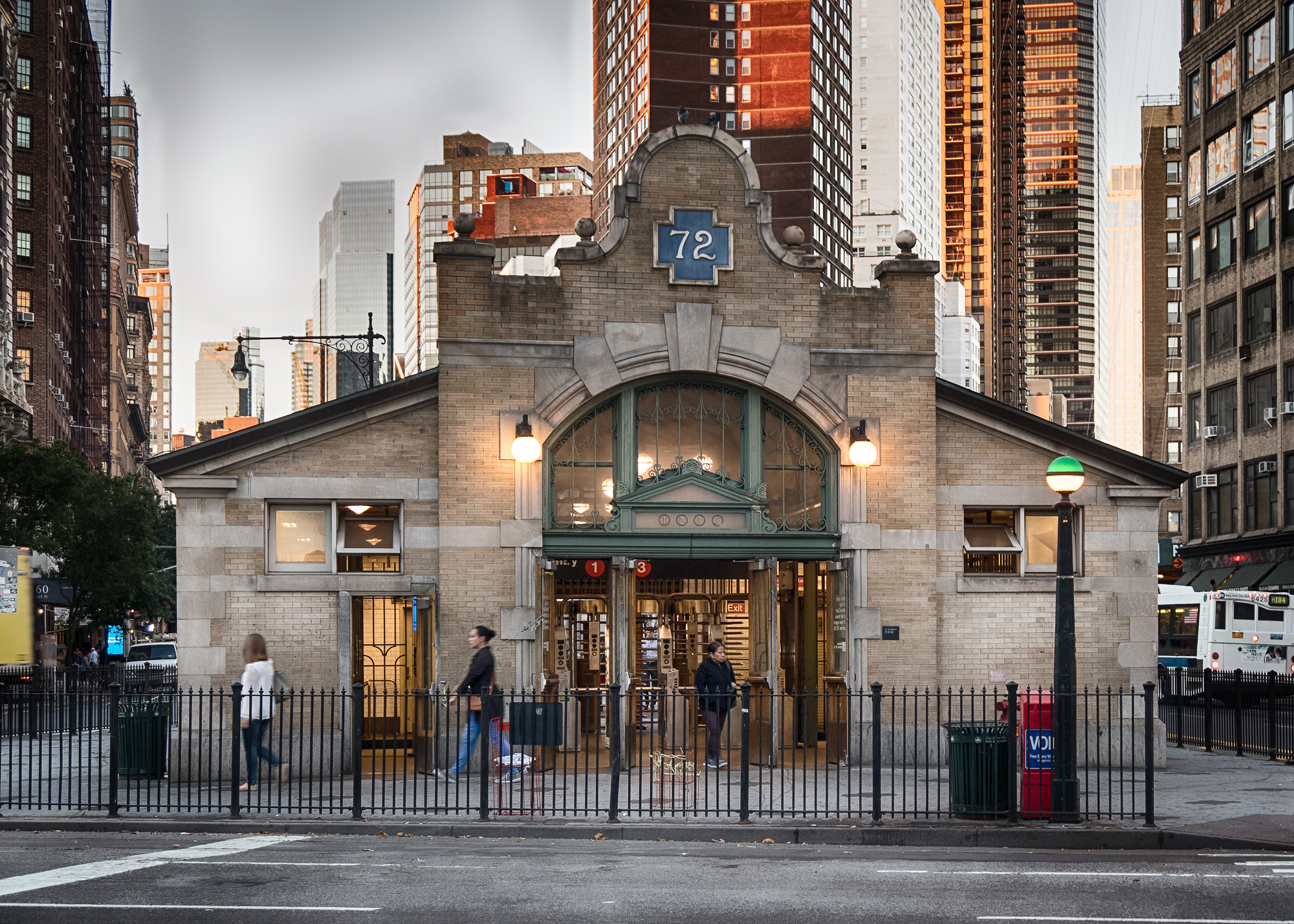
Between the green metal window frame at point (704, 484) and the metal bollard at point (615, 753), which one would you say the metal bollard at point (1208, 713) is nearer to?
the green metal window frame at point (704, 484)

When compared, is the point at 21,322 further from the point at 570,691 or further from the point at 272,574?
the point at 570,691

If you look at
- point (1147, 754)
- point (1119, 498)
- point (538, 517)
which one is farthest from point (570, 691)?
point (1119, 498)

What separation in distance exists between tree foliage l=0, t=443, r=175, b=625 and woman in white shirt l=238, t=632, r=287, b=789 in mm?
28692

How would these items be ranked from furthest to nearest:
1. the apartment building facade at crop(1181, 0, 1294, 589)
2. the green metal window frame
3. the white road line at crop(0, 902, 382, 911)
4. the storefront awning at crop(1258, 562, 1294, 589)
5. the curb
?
the apartment building facade at crop(1181, 0, 1294, 589) < the storefront awning at crop(1258, 562, 1294, 589) < the green metal window frame < the curb < the white road line at crop(0, 902, 382, 911)

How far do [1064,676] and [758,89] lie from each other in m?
123

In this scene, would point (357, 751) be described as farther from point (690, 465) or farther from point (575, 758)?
point (690, 465)

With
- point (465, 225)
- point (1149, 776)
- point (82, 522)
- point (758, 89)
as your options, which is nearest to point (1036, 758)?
point (1149, 776)

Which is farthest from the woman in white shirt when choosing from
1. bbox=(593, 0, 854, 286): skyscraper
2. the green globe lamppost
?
bbox=(593, 0, 854, 286): skyscraper

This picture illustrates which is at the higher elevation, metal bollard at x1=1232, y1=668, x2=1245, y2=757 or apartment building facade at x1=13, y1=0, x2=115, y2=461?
apartment building facade at x1=13, y1=0, x2=115, y2=461

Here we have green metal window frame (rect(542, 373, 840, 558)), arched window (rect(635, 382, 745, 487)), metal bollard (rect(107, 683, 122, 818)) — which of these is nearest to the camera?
metal bollard (rect(107, 683, 122, 818))

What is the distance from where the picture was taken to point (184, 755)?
17922mm

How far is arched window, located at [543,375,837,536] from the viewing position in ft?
63.7

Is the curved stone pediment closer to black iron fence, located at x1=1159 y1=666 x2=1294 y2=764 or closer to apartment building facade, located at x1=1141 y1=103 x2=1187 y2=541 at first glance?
black iron fence, located at x1=1159 y1=666 x2=1294 y2=764

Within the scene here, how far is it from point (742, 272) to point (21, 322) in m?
50.4
